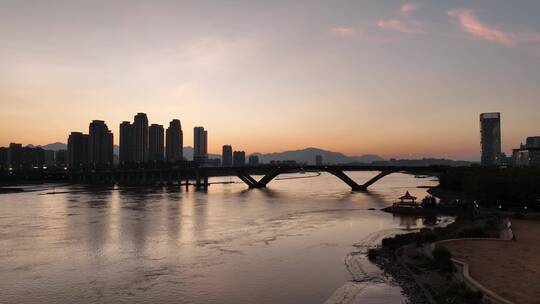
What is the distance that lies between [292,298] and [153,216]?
162 ft

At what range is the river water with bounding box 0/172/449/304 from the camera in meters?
28.3

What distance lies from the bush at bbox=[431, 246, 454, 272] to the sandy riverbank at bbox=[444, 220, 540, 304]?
1.24m

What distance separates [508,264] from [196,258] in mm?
23726

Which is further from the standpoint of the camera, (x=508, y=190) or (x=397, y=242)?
(x=508, y=190)

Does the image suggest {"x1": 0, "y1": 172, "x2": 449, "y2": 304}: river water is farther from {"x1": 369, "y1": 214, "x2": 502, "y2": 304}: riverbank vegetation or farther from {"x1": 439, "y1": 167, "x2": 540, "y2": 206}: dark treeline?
{"x1": 439, "y1": 167, "x2": 540, "y2": 206}: dark treeline

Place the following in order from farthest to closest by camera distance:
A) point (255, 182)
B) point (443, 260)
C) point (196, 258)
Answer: point (255, 182) < point (196, 258) < point (443, 260)

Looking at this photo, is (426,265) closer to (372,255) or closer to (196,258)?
(372,255)

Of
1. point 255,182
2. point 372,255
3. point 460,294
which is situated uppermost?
point 460,294

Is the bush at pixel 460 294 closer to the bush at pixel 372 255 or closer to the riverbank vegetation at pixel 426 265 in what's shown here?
the riverbank vegetation at pixel 426 265

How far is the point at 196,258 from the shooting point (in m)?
39.2

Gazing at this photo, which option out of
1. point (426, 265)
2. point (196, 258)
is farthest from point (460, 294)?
point (196, 258)

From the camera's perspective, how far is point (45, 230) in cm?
5691

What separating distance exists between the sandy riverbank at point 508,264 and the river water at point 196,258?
17.4ft

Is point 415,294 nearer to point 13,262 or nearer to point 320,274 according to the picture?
point 320,274
